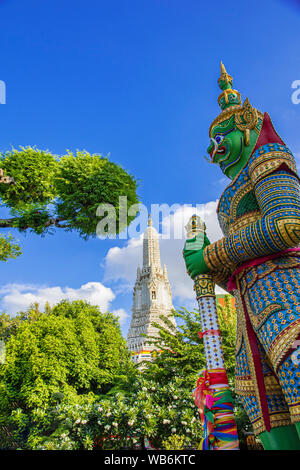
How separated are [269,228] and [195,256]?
2.58 feet

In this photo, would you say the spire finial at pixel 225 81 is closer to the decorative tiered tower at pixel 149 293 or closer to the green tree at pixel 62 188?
the green tree at pixel 62 188

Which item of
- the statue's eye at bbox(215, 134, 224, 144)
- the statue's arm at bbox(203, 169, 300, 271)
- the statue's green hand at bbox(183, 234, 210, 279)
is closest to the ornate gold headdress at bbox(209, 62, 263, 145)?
the statue's eye at bbox(215, 134, 224, 144)

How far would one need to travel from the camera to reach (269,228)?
96.0 inches

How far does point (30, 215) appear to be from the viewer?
920 centimetres

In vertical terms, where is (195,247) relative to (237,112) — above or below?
below

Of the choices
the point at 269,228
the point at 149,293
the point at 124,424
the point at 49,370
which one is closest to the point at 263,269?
the point at 269,228

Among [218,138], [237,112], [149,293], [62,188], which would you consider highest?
[149,293]

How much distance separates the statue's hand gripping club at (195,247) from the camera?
2.91 m

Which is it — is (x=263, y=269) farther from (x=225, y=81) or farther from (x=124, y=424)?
(x=124, y=424)

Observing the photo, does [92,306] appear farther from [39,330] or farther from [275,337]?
[275,337]

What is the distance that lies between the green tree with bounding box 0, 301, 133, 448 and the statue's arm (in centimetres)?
917

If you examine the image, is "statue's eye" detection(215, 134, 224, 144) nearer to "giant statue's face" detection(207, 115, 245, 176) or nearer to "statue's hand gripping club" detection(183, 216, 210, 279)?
"giant statue's face" detection(207, 115, 245, 176)

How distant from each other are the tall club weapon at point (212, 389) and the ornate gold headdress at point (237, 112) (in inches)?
57.5

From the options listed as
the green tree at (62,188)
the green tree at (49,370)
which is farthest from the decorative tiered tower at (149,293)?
the green tree at (62,188)
